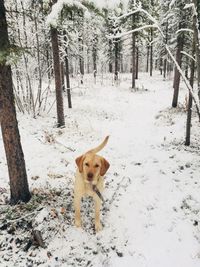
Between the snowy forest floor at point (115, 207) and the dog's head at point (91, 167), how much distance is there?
1407 mm

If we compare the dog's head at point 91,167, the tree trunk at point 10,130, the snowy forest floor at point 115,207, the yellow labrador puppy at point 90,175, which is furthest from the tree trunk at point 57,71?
the dog's head at point 91,167

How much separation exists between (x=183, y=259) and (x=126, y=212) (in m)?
1.86

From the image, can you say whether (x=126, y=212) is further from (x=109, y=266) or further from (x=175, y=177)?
(x=175, y=177)

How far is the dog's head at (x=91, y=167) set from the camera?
19.0ft

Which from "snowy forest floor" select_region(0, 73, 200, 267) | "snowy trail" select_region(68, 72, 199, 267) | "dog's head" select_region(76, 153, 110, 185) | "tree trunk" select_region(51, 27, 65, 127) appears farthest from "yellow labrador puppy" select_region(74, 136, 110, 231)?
"tree trunk" select_region(51, 27, 65, 127)

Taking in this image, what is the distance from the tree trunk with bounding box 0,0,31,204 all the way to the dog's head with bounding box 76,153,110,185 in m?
1.67

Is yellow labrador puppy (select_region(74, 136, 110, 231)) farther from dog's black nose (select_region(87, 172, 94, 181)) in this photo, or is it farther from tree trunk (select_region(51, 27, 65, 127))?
tree trunk (select_region(51, 27, 65, 127))

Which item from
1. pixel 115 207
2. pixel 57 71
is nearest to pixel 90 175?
pixel 115 207

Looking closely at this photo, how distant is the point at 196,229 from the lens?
665 centimetres

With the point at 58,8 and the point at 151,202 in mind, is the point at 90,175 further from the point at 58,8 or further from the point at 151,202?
the point at 58,8

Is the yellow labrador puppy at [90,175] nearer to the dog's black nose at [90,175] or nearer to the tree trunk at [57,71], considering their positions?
the dog's black nose at [90,175]

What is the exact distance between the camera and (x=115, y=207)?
293 inches

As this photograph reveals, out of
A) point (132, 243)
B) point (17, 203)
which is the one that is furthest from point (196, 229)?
point (17, 203)

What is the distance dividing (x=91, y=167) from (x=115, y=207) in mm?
2116
